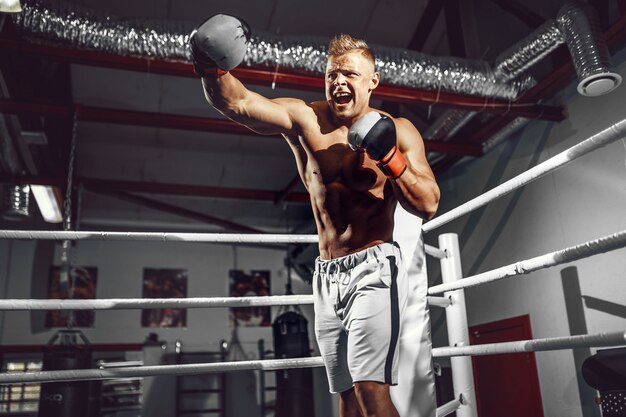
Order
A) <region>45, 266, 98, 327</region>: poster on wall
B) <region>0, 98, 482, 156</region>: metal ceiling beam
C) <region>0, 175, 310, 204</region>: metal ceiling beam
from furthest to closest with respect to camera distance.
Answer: <region>45, 266, 98, 327</region>: poster on wall, <region>0, 175, 310, 204</region>: metal ceiling beam, <region>0, 98, 482, 156</region>: metal ceiling beam

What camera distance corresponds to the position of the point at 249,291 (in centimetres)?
888

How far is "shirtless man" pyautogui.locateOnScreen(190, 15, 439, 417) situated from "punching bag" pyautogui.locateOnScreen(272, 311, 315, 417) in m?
5.36

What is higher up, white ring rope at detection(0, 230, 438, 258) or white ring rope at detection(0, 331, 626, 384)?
white ring rope at detection(0, 230, 438, 258)

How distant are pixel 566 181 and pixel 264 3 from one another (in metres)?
2.68

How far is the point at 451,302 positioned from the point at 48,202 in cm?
588

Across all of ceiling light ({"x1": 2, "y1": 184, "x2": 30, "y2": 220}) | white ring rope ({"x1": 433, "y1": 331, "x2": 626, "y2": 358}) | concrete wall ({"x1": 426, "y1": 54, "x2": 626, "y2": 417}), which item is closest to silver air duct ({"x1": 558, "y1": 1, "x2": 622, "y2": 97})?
concrete wall ({"x1": 426, "y1": 54, "x2": 626, "y2": 417})

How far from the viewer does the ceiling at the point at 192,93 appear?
3.91 metres

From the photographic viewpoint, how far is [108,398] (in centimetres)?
718

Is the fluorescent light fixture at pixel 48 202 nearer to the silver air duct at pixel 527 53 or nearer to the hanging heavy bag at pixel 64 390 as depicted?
the hanging heavy bag at pixel 64 390

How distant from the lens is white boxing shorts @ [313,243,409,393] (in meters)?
1.48

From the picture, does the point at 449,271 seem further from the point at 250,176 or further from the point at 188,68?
the point at 250,176

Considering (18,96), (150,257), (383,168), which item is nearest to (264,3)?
(18,96)

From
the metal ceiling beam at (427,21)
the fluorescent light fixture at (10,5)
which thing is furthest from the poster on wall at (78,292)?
the fluorescent light fixture at (10,5)

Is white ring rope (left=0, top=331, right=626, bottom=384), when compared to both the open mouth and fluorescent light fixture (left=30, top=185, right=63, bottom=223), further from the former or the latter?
fluorescent light fixture (left=30, top=185, right=63, bottom=223)
